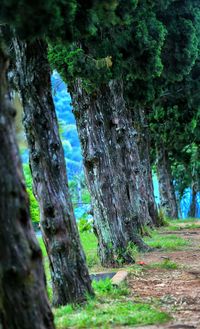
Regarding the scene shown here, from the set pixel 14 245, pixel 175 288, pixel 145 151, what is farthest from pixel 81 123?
pixel 145 151

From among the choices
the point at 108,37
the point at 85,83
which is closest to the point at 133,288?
the point at 85,83

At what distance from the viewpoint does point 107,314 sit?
21.6ft

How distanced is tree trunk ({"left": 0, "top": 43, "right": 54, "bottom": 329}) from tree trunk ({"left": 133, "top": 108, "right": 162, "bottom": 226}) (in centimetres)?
1771

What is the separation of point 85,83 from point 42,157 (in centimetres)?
406

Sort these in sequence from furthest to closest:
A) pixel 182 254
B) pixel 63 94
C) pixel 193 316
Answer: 1. pixel 63 94
2. pixel 182 254
3. pixel 193 316

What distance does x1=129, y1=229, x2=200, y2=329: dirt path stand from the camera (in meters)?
6.65

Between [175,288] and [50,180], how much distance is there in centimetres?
251

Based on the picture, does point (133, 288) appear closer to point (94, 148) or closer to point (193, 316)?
point (193, 316)

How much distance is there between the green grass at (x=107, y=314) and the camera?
6.22 meters

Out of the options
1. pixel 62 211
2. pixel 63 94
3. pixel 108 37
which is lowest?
pixel 62 211

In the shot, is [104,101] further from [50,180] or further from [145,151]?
[145,151]

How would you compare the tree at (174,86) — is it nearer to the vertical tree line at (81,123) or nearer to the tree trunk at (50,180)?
the vertical tree line at (81,123)

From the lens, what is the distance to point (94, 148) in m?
11.2

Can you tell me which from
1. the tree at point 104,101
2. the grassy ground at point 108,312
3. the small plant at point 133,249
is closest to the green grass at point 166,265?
the tree at point 104,101
